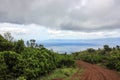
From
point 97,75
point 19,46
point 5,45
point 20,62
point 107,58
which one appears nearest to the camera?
point 20,62

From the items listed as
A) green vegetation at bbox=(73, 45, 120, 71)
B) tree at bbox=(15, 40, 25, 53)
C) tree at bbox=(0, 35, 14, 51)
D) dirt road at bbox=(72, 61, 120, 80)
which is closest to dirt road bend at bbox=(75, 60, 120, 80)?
dirt road at bbox=(72, 61, 120, 80)

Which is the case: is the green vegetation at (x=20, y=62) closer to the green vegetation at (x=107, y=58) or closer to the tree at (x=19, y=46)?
the tree at (x=19, y=46)

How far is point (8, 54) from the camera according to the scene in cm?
2881

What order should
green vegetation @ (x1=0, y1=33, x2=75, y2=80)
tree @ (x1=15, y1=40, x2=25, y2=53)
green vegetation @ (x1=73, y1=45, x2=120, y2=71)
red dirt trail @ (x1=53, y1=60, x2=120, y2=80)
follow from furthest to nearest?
green vegetation @ (x1=73, y1=45, x2=120, y2=71)
red dirt trail @ (x1=53, y1=60, x2=120, y2=80)
tree @ (x1=15, y1=40, x2=25, y2=53)
green vegetation @ (x1=0, y1=33, x2=75, y2=80)

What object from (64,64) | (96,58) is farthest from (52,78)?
(96,58)

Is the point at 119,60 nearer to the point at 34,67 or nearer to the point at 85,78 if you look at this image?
the point at 85,78

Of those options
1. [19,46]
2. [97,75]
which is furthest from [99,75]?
[19,46]

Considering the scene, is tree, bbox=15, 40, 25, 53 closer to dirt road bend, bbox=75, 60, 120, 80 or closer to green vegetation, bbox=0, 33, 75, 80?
green vegetation, bbox=0, 33, 75, 80

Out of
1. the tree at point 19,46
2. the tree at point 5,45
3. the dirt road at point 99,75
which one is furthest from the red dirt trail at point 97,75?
the tree at point 5,45

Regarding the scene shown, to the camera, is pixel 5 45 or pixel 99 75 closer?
pixel 5 45

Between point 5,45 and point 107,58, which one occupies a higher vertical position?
point 5,45

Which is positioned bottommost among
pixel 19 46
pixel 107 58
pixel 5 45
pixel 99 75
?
pixel 99 75

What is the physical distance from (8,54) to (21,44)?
16.5 ft

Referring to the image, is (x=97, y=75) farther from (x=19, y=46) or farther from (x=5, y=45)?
(x=5, y=45)
